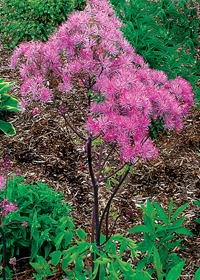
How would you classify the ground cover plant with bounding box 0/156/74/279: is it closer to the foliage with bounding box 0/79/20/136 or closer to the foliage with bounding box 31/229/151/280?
the foliage with bounding box 31/229/151/280

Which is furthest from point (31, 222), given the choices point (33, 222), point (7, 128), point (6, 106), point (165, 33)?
point (165, 33)

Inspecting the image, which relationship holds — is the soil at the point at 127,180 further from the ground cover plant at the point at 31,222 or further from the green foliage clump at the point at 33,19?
the green foliage clump at the point at 33,19

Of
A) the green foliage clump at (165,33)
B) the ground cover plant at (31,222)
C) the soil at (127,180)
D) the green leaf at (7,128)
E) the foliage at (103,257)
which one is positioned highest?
the green foliage clump at (165,33)

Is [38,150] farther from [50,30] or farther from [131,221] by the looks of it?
[50,30]

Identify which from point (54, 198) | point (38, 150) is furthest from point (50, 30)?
point (54, 198)

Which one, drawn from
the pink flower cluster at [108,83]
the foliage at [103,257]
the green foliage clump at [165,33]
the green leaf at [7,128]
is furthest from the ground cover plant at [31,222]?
the green foliage clump at [165,33]

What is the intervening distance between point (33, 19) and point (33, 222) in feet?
13.9

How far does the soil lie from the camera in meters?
2.71

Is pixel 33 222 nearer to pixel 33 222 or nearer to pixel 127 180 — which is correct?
pixel 33 222

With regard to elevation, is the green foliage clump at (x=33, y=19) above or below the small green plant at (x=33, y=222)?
above

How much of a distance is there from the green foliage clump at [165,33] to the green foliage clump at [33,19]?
3.40 ft

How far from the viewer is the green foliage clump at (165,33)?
4.21 metres

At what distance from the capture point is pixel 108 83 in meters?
1.46

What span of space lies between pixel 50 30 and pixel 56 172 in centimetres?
304
